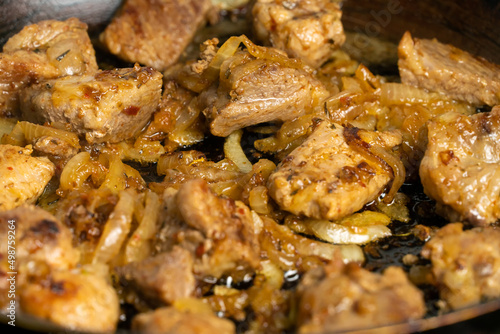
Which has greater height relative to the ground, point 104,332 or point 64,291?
point 64,291

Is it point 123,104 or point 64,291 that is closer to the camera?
point 64,291

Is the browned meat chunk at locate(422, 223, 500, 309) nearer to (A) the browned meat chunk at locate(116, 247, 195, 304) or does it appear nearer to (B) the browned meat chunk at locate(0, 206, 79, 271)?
(A) the browned meat chunk at locate(116, 247, 195, 304)

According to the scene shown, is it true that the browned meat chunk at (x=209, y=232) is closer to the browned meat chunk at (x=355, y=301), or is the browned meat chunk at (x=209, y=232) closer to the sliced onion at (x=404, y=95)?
the browned meat chunk at (x=355, y=301)

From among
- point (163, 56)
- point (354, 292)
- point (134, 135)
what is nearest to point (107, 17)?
point (163, 56)

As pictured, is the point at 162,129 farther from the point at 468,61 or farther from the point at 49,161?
the point at 468,61

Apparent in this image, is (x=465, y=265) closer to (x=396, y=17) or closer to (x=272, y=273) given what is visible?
(x=272, y=273)

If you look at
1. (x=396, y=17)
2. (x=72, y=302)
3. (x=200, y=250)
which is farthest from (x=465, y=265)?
(x=396, y=17)

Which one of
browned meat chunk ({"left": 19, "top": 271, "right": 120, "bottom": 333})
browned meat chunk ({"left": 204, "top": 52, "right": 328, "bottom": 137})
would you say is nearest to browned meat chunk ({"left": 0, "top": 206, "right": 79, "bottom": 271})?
browned meat chunk ({"left": 19, "top": 271, "right": 120, "bottom": 333})
